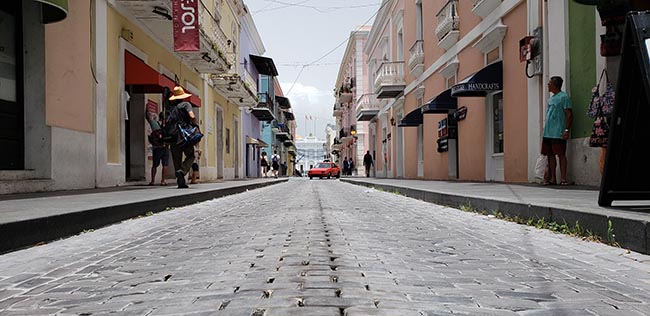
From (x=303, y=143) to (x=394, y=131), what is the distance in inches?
3392

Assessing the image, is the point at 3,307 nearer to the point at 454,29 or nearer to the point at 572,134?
the point at 572,134

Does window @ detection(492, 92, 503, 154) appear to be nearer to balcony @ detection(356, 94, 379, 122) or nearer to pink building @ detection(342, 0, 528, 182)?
pink building @ detection(342, 0, 528, 182)

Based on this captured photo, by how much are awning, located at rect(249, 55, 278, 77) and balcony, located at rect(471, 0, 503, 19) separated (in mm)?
21220

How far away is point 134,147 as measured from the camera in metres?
12.1

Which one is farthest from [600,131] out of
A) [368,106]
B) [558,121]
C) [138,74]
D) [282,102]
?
[282,102]

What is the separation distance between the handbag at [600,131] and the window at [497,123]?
5540 mm

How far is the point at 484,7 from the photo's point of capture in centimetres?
1221

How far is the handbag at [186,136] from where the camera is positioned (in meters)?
9.13

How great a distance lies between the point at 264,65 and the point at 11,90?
27.9 meters

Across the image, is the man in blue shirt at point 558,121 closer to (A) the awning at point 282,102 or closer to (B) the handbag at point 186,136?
(B) the handbag at point 186,136

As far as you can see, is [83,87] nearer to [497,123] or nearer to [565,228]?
[565,228]

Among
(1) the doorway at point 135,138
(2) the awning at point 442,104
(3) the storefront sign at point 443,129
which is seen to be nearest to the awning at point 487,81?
(2) the awning at point 442,104

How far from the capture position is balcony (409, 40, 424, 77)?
19.5 m

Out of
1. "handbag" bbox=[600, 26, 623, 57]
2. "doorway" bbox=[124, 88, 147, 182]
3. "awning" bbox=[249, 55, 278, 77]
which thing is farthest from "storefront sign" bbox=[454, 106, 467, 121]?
"awning" bbox=[249, 55, 278, 77]
